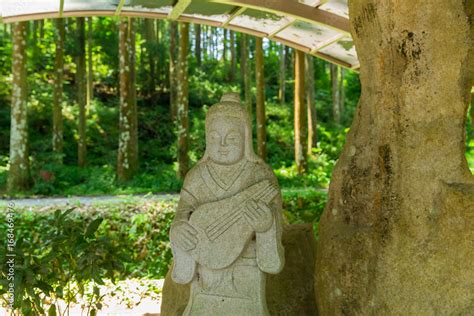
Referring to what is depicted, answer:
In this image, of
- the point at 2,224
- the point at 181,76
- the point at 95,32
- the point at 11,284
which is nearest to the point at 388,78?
the point at 11,284

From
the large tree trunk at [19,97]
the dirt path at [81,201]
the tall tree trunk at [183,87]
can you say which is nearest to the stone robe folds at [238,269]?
the dirt path at [81,201]

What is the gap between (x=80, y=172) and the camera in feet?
55.8

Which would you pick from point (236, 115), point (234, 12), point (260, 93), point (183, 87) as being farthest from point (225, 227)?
point (260, 93)

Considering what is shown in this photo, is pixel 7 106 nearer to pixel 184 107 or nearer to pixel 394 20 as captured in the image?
pixel 184 107

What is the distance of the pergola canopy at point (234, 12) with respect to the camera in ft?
21.1

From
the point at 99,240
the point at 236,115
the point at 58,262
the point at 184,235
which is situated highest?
the point at 236,115

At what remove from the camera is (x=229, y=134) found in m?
3.84

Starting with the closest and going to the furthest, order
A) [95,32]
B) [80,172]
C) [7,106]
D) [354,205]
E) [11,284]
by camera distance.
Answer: [354,205] → [11,284] → [80,172] → [7,106] → [95,32]

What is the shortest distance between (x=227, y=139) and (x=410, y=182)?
1334mm

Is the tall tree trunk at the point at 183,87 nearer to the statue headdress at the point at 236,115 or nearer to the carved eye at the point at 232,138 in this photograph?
the statue headdress at the point at 236,115

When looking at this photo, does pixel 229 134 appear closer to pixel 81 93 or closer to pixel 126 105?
pixel 126 105

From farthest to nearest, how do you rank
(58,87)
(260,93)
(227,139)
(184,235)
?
1. (58,87)
2. (260,93)
3. (227,139)
4. (184,235)

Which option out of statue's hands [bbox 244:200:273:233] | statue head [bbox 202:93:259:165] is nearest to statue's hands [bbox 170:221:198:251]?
statue's hands [bbox 244:200:273:233]

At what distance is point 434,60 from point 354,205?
3.92 feet
